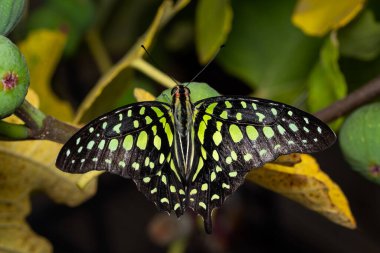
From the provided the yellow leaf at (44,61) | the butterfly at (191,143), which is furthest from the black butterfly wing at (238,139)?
the yellow leaf at (44,61)

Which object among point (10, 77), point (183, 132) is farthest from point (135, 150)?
point (10, 77)

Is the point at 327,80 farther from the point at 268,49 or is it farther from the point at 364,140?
the point at 268,49

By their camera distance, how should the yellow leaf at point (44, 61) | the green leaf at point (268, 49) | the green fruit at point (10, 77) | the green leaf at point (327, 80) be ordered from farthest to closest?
1. the green leaf at point (268, 49)
2. the yellow leaf at point (44, 61)
3. the green leaf at point (327, 80)
4. the green fruit at point (10, 77)

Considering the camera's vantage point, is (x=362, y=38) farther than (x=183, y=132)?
Yes

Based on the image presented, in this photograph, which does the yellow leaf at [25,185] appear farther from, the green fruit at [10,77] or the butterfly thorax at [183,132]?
the green fruit at [10,77]

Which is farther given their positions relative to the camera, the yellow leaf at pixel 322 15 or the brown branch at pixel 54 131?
the yellow leaf at pixel 322 15

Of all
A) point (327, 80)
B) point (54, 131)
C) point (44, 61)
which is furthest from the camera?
point (44, 61)

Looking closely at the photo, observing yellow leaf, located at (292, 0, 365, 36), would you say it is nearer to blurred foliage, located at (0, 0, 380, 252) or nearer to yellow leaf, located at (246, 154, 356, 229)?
blurred foliage, located at (0, 0, 380, 252)
